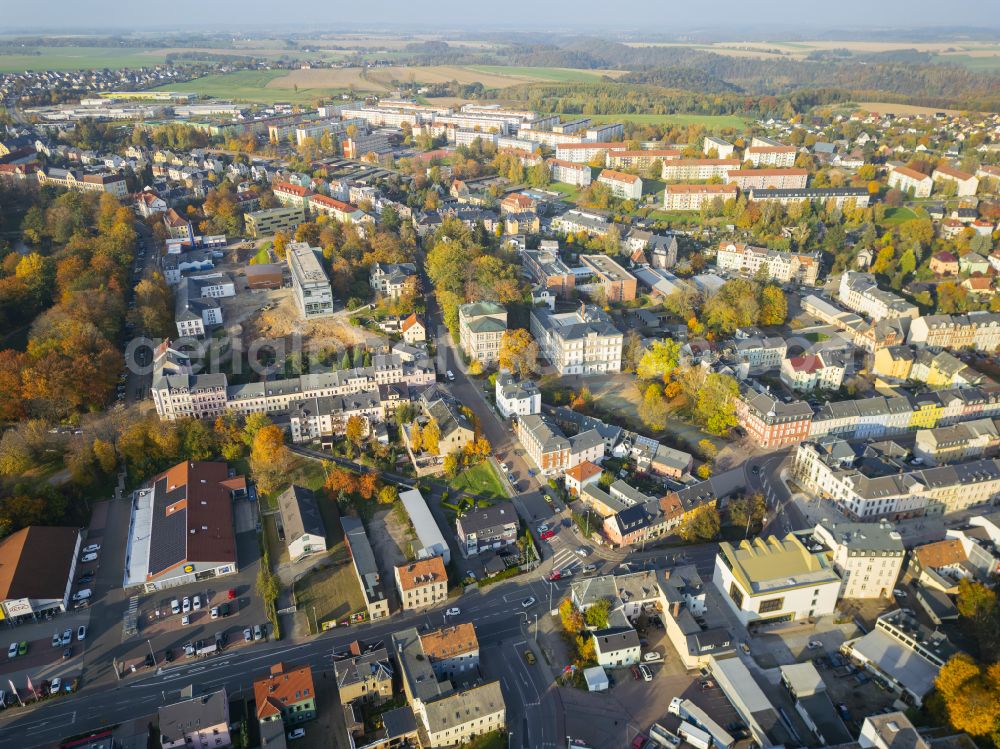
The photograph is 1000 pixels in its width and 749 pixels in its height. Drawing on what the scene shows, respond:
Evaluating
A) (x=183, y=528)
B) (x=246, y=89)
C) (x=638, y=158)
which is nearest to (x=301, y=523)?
(x=183, y=528)

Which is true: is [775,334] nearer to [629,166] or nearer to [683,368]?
[683,368]

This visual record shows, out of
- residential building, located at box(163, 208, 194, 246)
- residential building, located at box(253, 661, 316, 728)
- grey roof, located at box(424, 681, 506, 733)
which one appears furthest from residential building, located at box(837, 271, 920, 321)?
residential building, located at box(163, 208, 194, 246)

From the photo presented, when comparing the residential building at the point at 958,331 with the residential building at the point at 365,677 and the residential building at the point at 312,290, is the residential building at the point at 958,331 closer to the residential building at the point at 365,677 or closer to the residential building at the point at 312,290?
the residential building at the point at 365,677

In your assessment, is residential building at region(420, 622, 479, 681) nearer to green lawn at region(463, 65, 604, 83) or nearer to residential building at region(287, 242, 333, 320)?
residential building at region(287, 242, 333, 320)

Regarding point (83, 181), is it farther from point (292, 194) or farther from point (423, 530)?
point (423, 530)

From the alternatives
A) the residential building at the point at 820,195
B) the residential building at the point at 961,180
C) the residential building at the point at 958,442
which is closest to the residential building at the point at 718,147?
the residential building at the point at 820,195

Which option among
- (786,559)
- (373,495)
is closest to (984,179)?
(786,559)
